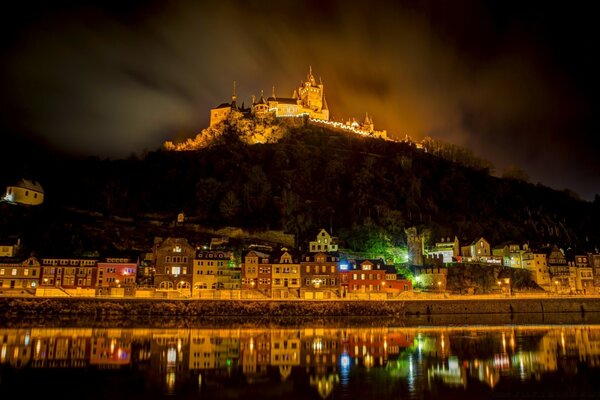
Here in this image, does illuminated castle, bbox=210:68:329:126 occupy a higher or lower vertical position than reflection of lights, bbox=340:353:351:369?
higher

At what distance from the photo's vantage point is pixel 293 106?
5659 inches

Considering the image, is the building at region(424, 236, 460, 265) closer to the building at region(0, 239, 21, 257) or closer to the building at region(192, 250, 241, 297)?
the building at region(192, 250, 241, 297)

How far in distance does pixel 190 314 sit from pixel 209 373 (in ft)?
107

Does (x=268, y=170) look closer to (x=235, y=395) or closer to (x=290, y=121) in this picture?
(x=290, y=121)

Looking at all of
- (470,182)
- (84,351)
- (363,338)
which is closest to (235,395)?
(84,351)

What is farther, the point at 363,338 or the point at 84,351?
the point at 363,338

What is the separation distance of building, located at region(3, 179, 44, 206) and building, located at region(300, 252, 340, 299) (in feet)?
194

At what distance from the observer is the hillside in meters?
92.8

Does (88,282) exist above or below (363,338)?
above

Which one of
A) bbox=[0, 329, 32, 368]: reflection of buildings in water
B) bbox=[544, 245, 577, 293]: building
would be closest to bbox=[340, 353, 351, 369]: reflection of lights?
bbox=[0, 329, 32, 368]: reflection of buildings in water

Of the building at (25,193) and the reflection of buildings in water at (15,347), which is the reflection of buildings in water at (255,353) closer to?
the reflection of buildings in water at (15,347)

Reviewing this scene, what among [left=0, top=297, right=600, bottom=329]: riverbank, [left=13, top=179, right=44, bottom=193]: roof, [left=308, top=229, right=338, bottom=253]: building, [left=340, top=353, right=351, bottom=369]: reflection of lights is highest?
[left=13, top=179, right=44, bottom=193]: roof

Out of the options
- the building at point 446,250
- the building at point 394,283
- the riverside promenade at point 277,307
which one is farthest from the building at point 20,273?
the building at point 446,250

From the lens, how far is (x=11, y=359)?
30.7 m
